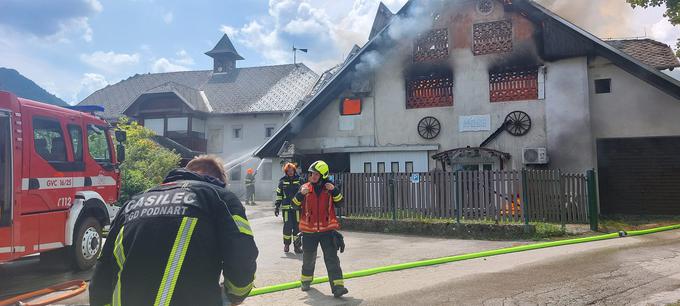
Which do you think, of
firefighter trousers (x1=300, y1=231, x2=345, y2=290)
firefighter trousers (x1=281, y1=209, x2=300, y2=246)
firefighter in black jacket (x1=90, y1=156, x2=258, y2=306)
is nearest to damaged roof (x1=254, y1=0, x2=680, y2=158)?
firefighter trousers (x1=281, y1=209, x2=300, y2=246)

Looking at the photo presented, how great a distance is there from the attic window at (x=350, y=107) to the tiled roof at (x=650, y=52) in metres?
8.45

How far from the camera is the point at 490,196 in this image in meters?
10.4

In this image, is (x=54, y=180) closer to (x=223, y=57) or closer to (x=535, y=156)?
(x=535, y=156)

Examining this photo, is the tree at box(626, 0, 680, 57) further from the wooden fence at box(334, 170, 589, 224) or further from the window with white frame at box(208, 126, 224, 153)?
the window with white frame at box(208, 126, 224, 153)

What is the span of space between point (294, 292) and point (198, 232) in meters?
3.64

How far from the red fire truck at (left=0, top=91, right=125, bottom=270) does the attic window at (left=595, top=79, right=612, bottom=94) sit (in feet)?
42.1

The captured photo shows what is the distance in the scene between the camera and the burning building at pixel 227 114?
2772 centimetres

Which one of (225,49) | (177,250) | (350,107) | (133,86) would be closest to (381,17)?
(350,107)

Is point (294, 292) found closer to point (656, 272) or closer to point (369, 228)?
point (656, 272)

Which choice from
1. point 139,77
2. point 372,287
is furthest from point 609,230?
point 139,77

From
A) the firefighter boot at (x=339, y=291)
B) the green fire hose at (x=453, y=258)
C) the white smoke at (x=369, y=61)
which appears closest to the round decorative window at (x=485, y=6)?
the white smoke at (x=369, y=61)

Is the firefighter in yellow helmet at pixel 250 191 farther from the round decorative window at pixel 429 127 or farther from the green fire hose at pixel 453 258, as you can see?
the green fire hose at pixel 453 258

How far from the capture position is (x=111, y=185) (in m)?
8.46

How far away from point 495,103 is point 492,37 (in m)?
2.10
